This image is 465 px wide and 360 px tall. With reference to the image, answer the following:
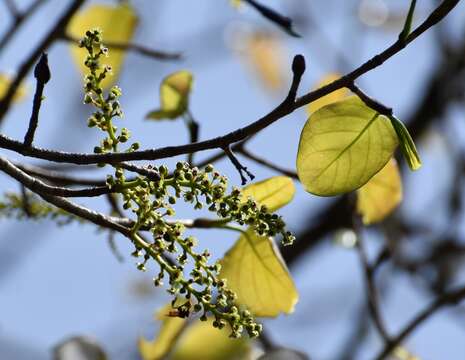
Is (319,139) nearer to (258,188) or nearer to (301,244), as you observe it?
(258,188)

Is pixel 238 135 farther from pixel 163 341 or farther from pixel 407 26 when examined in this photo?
pixel 163 341

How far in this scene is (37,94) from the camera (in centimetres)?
68

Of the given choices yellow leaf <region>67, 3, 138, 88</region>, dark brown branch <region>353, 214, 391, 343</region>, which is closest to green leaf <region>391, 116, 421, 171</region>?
dark brown branch <region>353, 214, 391, 343</region>

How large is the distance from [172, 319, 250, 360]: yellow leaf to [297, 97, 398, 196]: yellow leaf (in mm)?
437

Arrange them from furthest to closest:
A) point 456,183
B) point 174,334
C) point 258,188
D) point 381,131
A: point 456,183, point 174,334, point 258,188, point 381,131

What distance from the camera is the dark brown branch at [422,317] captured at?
1.40 meters

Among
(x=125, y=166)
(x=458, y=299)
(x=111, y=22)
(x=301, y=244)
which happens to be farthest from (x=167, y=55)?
(x=301, y=244)

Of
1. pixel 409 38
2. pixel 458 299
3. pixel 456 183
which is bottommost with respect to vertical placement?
pixel 458 299

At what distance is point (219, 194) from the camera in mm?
688

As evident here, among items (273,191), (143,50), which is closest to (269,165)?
(273,191)

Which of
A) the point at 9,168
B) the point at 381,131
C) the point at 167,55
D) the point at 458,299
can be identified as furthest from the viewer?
the point at 458,299

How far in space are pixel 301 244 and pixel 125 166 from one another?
2129mm

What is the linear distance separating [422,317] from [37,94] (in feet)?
3.04

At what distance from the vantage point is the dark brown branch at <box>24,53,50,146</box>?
2.18 feet
